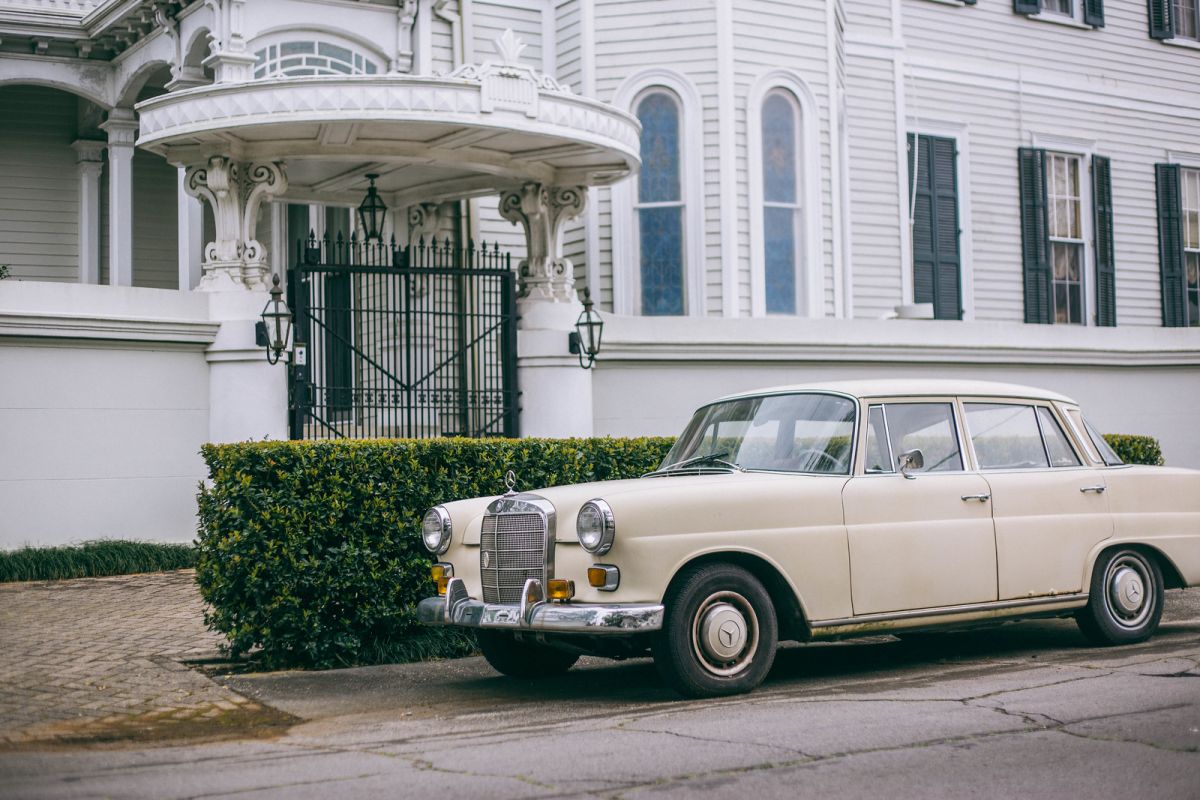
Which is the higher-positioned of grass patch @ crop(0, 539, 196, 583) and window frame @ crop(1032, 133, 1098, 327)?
window frame @ crop(1032, 133, 1098, 327)

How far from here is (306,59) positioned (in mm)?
14148

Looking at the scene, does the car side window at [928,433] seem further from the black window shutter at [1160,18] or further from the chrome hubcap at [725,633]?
the black window shutter at [1160,18]

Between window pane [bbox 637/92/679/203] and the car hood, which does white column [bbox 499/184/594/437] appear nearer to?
window pane [bbox 637/92/679/203]

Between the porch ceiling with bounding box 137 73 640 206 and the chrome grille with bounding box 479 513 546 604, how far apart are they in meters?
4.97

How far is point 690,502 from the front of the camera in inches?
261

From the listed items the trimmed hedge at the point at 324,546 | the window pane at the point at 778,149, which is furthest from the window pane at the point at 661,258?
the trimmed hedge at the point at 324,546

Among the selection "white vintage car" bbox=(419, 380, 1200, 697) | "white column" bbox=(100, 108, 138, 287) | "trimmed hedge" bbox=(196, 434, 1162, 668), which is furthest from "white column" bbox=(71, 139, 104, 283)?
"white vintage car" bbox=(419, 380, 1200, 697)

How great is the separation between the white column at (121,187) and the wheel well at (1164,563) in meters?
11.6

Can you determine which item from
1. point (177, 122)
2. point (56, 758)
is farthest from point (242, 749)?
point (177, 122)

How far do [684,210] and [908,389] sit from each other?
811 cm

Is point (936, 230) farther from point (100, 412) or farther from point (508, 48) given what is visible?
point (100, 412)

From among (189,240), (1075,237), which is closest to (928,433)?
(189,240)

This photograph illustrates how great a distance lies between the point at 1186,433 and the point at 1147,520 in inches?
359

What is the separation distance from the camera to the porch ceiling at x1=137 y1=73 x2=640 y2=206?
1081 cm
